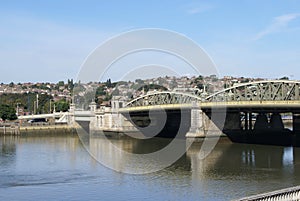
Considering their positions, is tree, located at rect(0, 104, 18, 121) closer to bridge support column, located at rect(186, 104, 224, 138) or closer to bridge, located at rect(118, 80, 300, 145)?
bridge, located at rect(118, 80, 300, 145)

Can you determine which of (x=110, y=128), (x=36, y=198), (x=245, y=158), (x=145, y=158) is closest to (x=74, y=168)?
(x=145, y=158)

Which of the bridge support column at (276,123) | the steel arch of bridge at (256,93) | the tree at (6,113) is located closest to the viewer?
the steel arch of bridge at (256,93)

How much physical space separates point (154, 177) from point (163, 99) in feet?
120

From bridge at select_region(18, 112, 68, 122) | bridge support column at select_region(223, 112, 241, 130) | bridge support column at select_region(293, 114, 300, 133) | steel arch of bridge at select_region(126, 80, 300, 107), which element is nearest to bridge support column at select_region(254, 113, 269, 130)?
bridge support column at select_region(223, 112, 241, 130)

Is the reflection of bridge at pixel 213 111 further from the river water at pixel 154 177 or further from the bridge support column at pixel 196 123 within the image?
the river water at pixel 154 177

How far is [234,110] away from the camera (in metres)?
49.8

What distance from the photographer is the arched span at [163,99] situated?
59.3 m

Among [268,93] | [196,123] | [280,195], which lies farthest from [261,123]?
[280,195]

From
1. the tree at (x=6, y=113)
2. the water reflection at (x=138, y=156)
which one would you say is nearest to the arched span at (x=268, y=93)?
the water reflection at (x=138, y=156)

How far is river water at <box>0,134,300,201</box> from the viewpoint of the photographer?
81.2 feet

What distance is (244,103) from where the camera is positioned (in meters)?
46.1

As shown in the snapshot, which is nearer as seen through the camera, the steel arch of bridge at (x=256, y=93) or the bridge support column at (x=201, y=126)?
the steel arch of bridge at (x=256, y=93)

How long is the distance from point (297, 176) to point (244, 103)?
1697cm

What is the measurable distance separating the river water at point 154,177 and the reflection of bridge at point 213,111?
14.8ft
